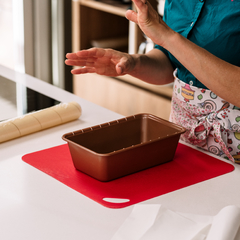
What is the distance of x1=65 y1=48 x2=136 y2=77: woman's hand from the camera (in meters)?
1.02

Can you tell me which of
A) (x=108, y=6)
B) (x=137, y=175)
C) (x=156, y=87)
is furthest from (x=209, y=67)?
(x=108, y=6)

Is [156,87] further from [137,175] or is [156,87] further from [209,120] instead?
[137,175]

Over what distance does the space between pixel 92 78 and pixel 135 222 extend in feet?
6.62

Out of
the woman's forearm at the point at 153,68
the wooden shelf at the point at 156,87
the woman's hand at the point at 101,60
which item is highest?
the woman's hand at the point at 101,60

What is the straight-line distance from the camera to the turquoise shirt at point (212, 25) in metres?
0.96

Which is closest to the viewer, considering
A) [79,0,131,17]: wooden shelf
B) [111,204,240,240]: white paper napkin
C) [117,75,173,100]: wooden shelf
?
[111,204,240,240]: white paper napkin

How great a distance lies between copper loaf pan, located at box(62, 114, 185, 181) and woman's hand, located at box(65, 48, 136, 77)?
15cm

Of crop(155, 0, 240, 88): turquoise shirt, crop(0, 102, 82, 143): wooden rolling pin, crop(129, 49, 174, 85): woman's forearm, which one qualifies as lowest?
crop(0, 102, 82, 143): wooden rolling pin

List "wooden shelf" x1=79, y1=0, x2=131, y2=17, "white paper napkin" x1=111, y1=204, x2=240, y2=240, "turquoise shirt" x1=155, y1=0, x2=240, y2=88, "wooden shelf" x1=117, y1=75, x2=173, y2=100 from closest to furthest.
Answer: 1. "white paper napkin" x1=111, y1=204, x2=240, y2=240
2. "turquoise shirt" x1=155, y1=0, x2=240, y2=88
3. "wooden shelf" x1=117, y1=75, x2=173, y2=100
4. "wooden shelf" x1=79, y1=0, x2=131, y2=17

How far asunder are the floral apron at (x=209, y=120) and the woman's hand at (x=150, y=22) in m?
0.24

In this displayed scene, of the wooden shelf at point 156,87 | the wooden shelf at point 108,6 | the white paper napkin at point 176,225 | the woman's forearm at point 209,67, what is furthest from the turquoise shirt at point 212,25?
the wooden shelf at point 108,6

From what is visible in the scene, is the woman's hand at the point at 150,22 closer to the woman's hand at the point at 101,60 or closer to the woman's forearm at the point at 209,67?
the woman's forearm at the point at 209,67

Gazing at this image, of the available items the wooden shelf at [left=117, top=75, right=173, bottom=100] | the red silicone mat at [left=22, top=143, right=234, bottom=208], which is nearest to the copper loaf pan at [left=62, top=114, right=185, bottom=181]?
the red silicone mat at [left=22, top=143, right=234, bottom=208]

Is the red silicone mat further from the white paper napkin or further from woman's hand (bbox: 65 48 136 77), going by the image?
woman's hand (bbox: 65 48 136 77)
